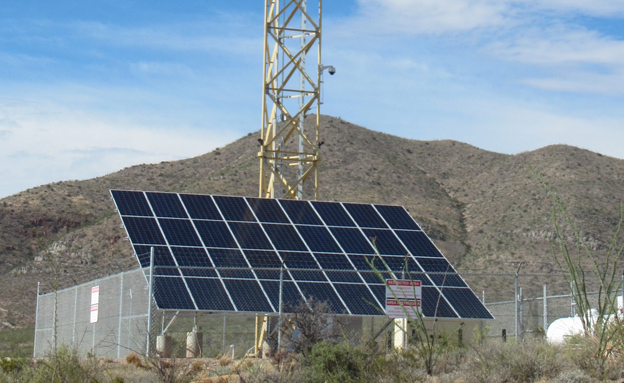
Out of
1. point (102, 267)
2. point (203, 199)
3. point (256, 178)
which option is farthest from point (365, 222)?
point (256, 178)

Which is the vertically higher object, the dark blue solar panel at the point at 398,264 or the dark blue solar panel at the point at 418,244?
the dark blue solar panel at the point at 418,244

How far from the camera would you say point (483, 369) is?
1417 cm

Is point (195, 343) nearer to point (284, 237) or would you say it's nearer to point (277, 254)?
point (277, 254)

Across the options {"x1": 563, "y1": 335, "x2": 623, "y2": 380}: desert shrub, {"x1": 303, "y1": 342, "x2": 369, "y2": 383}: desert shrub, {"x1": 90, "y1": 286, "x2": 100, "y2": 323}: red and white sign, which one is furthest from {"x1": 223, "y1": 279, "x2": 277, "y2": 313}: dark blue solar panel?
{"x1": 563, "y1": 335, "x2": 623, "y2": 380}: desert shrub

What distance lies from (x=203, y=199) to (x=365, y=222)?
4.84 meters

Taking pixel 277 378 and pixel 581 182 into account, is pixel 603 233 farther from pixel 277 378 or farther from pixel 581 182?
pixel 277 378

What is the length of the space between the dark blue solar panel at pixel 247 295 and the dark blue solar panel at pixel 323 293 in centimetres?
111

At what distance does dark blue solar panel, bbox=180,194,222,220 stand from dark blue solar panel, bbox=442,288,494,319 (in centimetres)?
674

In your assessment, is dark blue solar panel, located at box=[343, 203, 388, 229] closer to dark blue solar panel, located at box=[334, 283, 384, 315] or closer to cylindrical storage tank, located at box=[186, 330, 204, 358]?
dark blue solar panel, located at box=[334, 283, 384, 315]

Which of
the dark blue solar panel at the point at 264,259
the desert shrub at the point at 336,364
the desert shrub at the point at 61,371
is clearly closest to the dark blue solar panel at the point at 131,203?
the dark blue solar panel at the point at 264,259

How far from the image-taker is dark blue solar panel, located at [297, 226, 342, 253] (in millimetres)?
24062

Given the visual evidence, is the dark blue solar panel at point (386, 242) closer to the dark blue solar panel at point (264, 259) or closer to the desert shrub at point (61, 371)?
the dark blue solar panel at point (264, 259)

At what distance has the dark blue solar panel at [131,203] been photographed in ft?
78.5

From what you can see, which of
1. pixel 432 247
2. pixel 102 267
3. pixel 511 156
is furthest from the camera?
pixel 511 156
